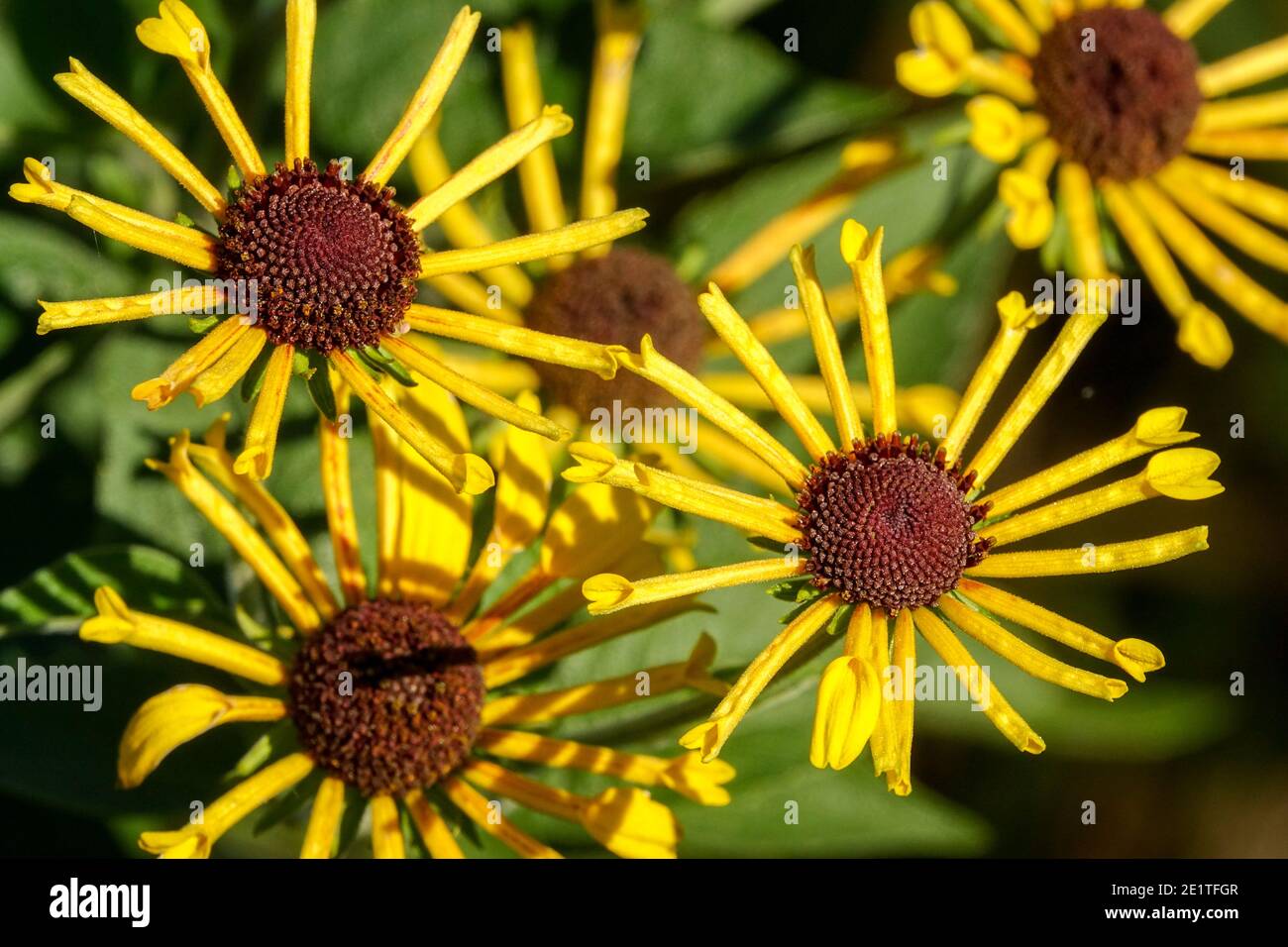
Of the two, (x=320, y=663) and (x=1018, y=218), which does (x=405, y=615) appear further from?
(x=1018, y=218)

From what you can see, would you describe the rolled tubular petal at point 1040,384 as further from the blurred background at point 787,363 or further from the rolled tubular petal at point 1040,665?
the blurred background at point 787,363

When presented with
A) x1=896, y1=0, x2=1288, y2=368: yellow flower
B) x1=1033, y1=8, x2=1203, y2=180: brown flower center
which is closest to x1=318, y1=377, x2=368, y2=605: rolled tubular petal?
x1=896, y1=0, x2=1288, y2=368: yellow flower

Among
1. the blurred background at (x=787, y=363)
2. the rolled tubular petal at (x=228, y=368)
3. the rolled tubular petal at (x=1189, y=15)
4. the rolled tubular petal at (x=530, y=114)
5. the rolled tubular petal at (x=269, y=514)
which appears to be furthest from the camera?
the rolled tubular petal at (x=1189, y=15)

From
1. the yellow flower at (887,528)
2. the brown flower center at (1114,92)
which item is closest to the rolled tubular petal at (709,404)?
the yellow flower at (887,528)

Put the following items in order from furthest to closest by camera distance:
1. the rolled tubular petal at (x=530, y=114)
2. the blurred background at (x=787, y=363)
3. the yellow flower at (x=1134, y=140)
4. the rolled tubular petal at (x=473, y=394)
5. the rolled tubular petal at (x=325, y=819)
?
the rolled tubular petal at (x=530, y=114)
the yellow flower at (x=1134, y=140)
the blurred background at (x=787, y=363)
the rolled tubular petal at (x=325, y=819)
the rolled tubular petal at (x=473, y=394)

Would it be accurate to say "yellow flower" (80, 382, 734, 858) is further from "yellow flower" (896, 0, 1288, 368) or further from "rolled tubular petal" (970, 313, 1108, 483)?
"yellow flower" (896, 0, 1288, 368)

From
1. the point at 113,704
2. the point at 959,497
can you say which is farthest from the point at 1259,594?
the point at 113,704
